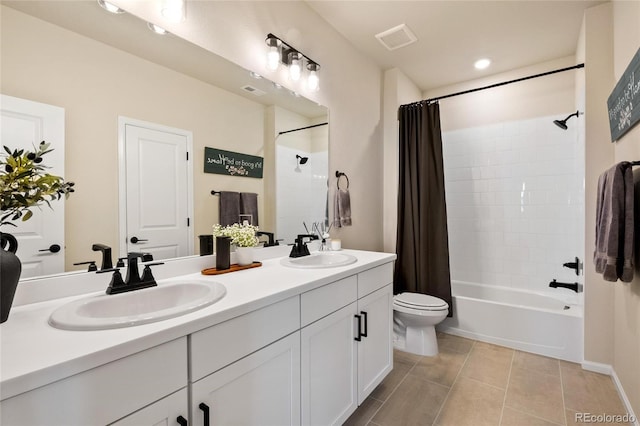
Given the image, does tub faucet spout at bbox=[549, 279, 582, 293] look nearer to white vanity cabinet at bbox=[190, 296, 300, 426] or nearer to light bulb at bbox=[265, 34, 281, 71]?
white vanity cabinet at bbox=[190, 296, 300, 426]

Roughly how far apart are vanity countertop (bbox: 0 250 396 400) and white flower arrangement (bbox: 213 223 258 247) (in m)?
0.40

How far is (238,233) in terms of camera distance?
1.54 meters

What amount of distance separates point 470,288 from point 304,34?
115 inches

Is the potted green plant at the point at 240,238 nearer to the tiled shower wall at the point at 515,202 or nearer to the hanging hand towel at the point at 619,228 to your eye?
the hanging hand towel at the point at 619,228

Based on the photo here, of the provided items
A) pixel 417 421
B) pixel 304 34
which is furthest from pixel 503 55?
pixel 417 421

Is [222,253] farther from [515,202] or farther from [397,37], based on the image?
[515,202]

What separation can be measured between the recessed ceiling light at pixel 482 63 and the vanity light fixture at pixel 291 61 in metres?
1.68

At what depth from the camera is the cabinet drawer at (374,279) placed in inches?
63.2

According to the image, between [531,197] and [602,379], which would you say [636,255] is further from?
[531,197]

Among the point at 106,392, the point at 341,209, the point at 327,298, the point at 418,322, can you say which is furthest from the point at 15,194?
the point at 418,322

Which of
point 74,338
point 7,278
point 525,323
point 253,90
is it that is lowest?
point 525,323

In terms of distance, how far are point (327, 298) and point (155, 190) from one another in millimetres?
899

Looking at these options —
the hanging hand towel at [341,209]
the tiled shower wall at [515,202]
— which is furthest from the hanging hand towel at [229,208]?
the tiled shower wall at [515,202]

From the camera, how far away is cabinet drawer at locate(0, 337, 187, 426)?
57 cm
